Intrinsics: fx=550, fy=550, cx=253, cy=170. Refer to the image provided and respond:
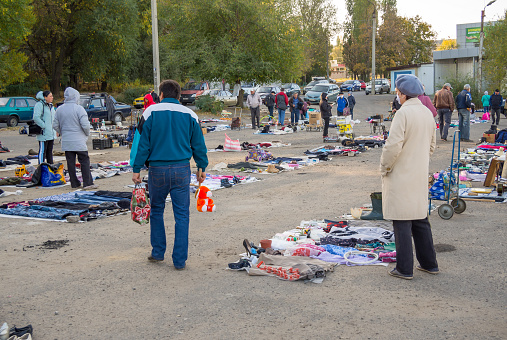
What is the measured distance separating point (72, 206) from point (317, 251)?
16.7 feet

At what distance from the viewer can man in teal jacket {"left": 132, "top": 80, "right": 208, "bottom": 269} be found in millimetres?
6188

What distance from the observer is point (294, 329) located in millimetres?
4629

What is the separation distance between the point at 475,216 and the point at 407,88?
13.1 feet

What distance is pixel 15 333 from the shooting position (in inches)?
178

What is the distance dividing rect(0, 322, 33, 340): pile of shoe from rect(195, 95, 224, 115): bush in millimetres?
34056

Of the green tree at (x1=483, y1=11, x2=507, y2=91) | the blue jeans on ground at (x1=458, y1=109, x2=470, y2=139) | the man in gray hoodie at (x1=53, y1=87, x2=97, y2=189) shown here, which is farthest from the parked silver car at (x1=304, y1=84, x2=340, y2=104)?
the man in gray hoodie at (x1=53, y1=87, x2=97, y2=189)

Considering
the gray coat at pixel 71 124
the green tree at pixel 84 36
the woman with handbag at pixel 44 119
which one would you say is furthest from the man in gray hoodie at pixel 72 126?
the green tree at pixel 84 36

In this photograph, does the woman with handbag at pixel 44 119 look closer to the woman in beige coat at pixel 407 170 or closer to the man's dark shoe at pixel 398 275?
the woman in beige coat at pixel 407 170

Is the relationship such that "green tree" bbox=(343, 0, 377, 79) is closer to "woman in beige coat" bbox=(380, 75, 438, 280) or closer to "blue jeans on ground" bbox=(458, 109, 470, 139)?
"blue jeans on ground" bbox=(458, 109, 470, 139)

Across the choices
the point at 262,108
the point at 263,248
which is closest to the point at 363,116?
the point at 262,108

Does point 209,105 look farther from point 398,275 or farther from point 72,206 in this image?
point 398,275

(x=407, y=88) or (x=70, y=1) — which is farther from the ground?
(x=70, y=1)

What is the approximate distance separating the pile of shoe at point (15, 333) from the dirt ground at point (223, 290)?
0.13 m

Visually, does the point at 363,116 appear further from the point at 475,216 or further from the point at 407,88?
the point at 407,88
